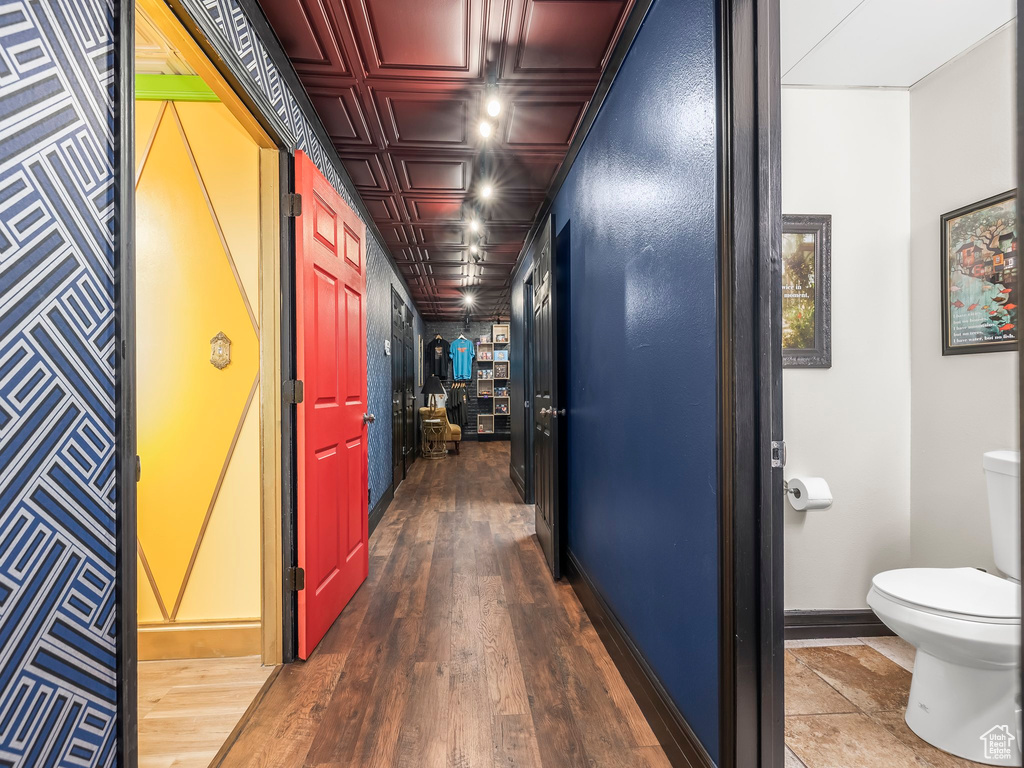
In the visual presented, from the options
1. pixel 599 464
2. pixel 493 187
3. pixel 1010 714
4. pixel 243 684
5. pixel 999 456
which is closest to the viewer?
pixel 1010 714

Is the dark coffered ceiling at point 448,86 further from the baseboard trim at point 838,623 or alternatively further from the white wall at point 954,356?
the baseboard trim at point 838,623

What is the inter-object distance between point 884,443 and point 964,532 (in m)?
0.43

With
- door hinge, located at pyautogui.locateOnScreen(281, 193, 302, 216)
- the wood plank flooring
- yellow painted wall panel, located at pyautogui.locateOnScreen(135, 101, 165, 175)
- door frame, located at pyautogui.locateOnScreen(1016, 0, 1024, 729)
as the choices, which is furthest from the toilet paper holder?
yellow painted wall panel, located at pyautogui.locateOnScreen(135, 101, 165, 175)

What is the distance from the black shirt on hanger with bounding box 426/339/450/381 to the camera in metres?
9.66

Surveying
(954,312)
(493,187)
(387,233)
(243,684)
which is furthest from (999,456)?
(387,233)

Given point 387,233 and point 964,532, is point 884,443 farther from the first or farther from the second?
point 387,233

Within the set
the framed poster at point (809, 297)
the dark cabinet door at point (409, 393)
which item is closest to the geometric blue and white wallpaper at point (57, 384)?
the framed poster at point (809, 297)

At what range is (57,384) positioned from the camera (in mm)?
906

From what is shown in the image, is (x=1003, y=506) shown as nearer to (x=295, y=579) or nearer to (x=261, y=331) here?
(x=295, y=579)

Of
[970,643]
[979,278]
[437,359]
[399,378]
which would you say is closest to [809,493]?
[970,643]

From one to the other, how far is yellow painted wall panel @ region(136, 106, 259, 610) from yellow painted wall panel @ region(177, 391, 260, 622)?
0.15 feet

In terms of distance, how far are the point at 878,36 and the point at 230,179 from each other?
2.65m

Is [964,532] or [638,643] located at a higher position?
[964,532]

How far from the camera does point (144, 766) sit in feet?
4.92
